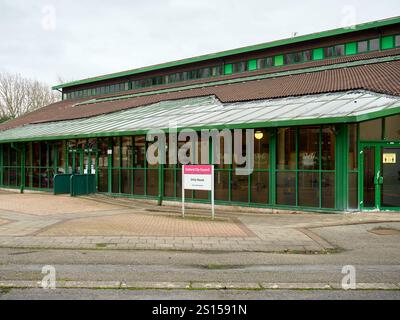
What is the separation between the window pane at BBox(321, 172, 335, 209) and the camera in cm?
1474

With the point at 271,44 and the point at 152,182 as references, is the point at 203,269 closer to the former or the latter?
the point at 152,182

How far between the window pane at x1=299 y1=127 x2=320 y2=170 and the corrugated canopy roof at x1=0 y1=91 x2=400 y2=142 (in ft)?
2.07

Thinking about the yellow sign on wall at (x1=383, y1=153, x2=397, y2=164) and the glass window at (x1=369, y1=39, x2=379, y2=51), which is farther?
the glass window at (x1=369, y1=39, x2=379, y2=51)

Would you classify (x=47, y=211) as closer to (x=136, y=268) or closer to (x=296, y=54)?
(x=136, y=268)

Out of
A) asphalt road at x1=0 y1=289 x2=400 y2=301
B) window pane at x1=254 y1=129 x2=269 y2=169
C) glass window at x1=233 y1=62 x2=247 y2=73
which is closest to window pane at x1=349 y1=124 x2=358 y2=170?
window pane at x1=254 y1=129 x2=269 y2=169

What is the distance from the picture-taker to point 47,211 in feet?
52.3

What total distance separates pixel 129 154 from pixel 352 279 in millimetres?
15295

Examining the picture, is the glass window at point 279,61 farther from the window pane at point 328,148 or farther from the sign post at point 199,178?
the sign post at point 199,178

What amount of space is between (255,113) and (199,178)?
5.09 m

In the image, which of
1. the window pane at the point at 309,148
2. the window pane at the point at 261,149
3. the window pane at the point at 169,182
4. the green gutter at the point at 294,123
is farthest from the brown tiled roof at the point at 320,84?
the window pane at the point at 169,182

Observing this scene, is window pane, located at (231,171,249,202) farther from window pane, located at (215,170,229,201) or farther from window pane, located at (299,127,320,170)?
Answer: window pane, located at (299,127,320,170)

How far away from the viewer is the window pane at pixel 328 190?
14.7 metres

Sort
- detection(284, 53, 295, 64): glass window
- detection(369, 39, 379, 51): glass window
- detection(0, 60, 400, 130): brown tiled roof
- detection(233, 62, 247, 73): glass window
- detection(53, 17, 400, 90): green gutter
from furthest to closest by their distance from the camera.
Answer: detection(233, 62, 247, 73): glass window, detection(284, 53, 295, 64): glass window, detection(369, 39, 379, 51): glass window, detection(53, 17, 400, 90): green gutter, detection(0, 60, 400, 130): brown tiled roof

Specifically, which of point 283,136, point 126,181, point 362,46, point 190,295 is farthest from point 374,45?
point 190,295
